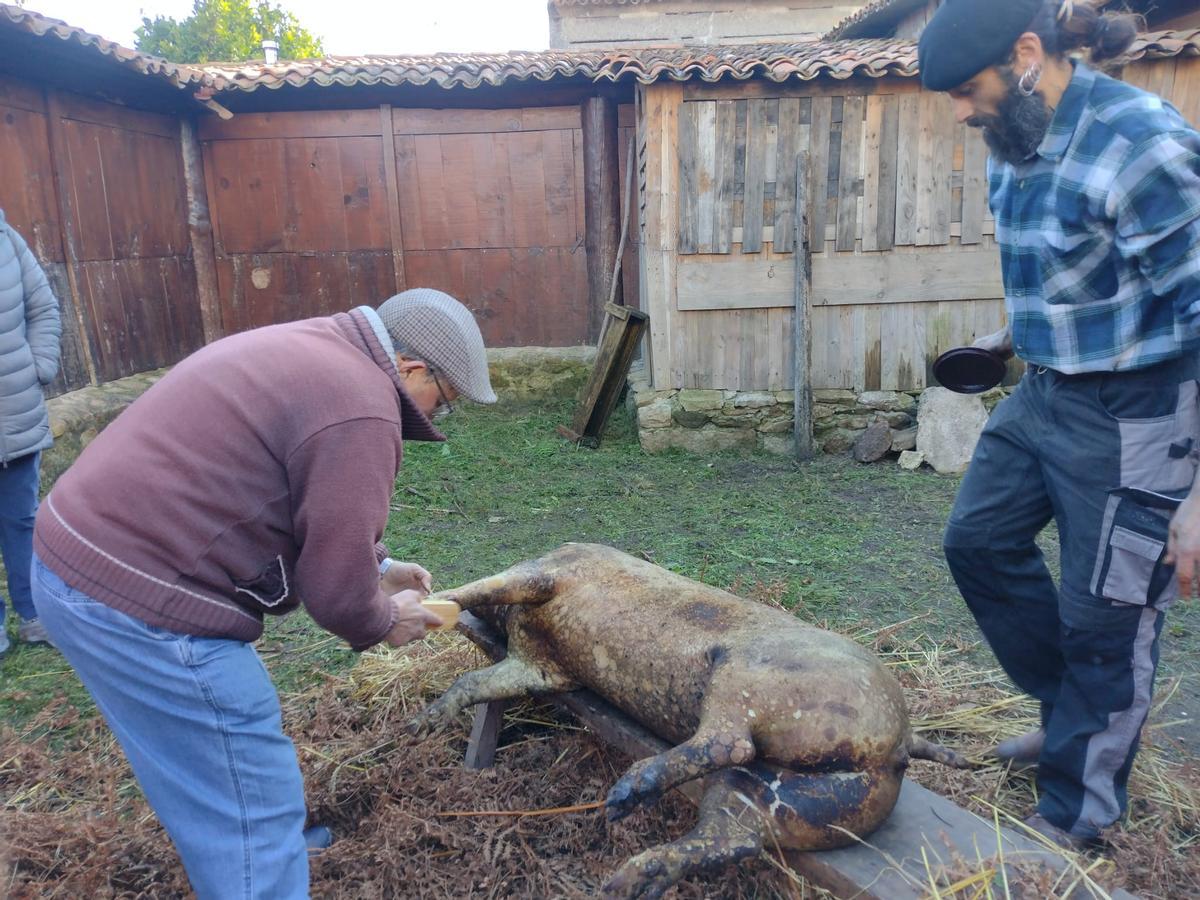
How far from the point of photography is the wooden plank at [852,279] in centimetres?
782

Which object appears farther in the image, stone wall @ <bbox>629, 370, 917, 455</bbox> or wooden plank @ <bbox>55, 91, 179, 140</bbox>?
stone wall @ <bbox>629, 370, 917, 455</bbox>

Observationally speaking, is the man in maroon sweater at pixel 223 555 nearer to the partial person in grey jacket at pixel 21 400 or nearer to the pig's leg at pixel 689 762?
the pig's leg at pixel 689 762

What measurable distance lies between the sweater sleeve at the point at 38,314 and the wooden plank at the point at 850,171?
19.4 feet

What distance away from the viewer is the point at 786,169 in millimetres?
7750

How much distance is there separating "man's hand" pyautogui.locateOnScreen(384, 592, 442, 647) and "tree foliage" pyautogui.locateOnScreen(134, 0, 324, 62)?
24329 millimetres

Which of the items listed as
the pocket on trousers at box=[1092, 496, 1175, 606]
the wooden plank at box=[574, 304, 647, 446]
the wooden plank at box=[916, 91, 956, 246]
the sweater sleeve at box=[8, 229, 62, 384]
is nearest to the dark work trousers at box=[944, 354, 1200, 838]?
the pocket on trousers at box=[1092, 496, 1175, 606]

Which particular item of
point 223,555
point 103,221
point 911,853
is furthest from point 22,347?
point 103,221

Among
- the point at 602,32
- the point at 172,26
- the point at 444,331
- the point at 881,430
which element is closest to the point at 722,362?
A: the point at 881,430

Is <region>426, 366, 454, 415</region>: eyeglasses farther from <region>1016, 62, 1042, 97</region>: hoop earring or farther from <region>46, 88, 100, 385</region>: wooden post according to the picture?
<region>46, 88, 100, 385</region>: wooden post

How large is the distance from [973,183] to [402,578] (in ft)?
22.0

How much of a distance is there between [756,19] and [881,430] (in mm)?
12079

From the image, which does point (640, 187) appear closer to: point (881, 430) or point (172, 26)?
A: point (881, 430)

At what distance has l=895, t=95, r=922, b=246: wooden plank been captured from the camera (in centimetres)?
762

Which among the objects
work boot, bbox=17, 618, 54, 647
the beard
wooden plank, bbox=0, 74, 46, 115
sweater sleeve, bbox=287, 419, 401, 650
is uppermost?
wooden plank, bbox=0, 74, 46, 115
